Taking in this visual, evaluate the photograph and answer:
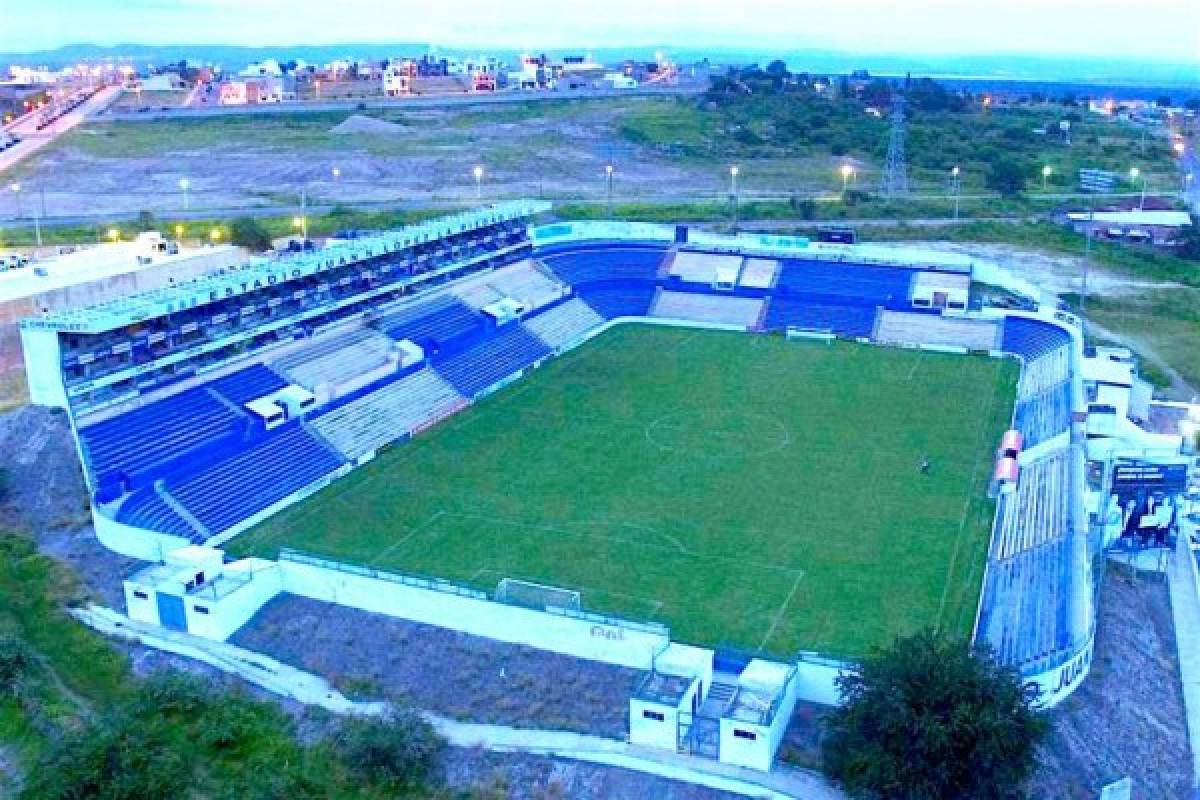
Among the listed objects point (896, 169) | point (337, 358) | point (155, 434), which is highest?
Answer: point (896, 169)

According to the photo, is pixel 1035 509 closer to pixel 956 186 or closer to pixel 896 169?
pixel 956 186

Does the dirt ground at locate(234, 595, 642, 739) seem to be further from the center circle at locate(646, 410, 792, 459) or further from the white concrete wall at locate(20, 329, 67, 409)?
the center circle at locate(646, 410, 792, 459)

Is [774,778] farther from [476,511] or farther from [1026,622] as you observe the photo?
[476,511]

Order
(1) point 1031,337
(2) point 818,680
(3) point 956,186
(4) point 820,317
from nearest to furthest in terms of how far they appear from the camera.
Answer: (2) point 818,680, (1) point 1031,337, (4) point 820,317, (3) point 956,186

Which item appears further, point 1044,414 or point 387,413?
point 387,413

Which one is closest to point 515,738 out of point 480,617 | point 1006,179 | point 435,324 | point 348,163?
point 480,617

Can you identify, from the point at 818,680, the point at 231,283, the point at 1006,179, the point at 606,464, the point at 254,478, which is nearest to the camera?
the point at 818,680
